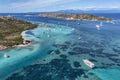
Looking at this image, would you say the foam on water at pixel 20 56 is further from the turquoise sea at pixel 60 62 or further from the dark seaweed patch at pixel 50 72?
the dark seaweed patch at pixel 50 72

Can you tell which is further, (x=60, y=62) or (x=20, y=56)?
(x=20, y=56)

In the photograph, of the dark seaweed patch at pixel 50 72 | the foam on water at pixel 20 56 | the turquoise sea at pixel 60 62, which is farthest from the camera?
the foam on water at pixel 20 56

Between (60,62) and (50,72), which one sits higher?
(60,62)

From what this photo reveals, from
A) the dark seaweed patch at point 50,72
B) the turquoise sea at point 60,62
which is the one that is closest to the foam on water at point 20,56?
the turquoise sea at point 60,62

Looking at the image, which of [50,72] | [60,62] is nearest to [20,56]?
[60,62]

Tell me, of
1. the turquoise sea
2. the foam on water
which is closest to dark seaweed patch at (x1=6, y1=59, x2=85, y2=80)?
the turquoise sea

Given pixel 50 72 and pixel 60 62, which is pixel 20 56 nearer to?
pixel 60 62

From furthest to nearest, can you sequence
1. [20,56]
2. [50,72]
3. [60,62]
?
[20,56]
[60,62]
[50,72]

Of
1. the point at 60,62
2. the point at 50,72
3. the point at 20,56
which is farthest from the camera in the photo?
the point at 20,56

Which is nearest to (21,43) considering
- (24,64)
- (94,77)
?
(24,64)

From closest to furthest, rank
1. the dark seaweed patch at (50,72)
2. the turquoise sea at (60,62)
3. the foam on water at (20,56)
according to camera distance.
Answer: the dark seaweed patch at (50,72), the turquoise sea at (60,62), the foam on water at (20,56)

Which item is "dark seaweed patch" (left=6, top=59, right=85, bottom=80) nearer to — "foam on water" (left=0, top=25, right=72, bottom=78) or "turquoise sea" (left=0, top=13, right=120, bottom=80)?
"turquoise sea" (left=0, top=13, right=120, bottom=80)

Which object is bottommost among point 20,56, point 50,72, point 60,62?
point 50,72
